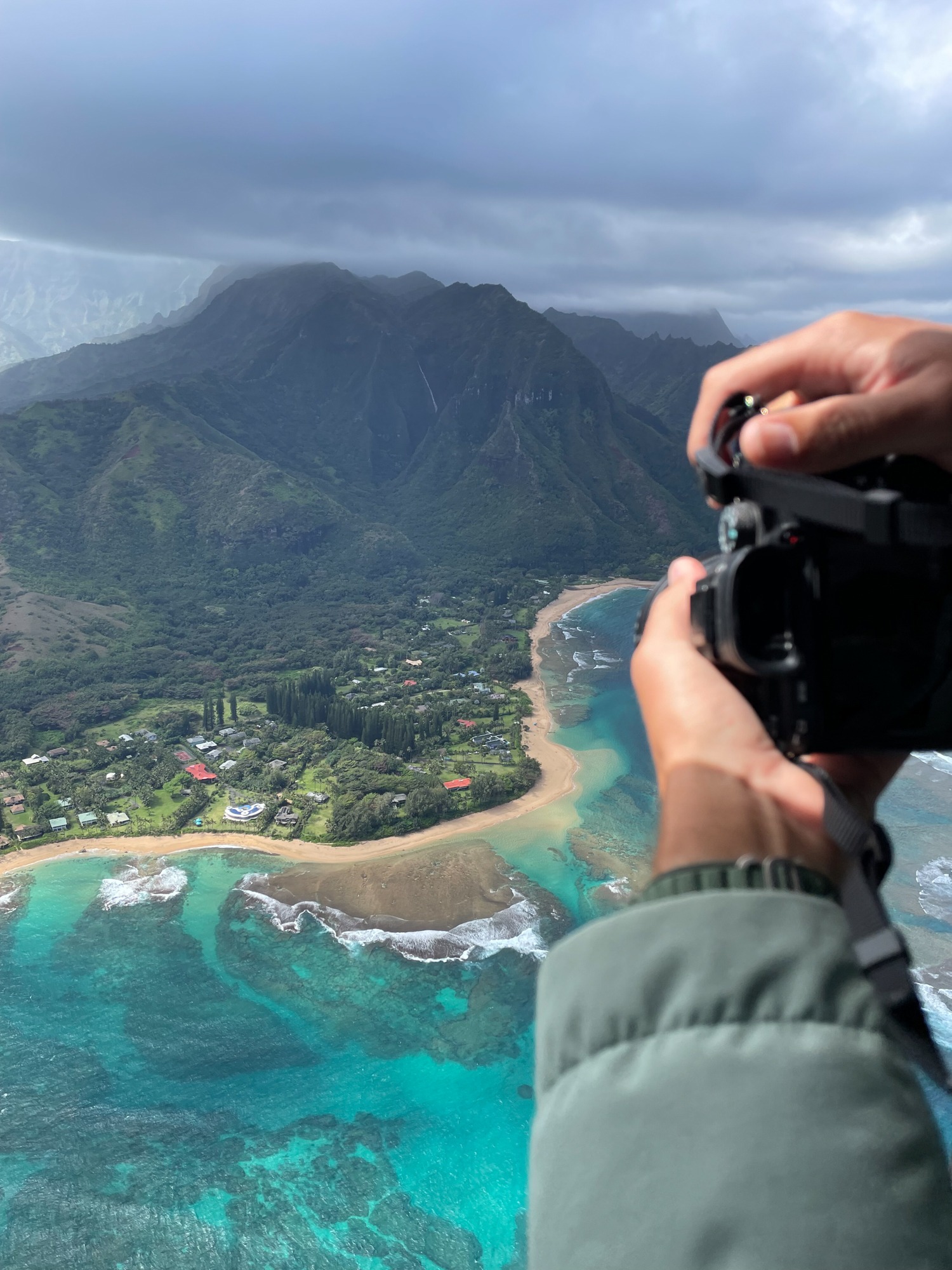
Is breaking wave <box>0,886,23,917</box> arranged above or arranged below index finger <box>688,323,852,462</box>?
below

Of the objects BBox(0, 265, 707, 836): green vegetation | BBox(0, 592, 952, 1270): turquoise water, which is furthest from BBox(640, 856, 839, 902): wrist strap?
BBox(0, 265, 707, 836): green vegetation

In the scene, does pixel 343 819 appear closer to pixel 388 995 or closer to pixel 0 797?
pixel 388 995

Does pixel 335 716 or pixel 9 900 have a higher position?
pixel 335 716

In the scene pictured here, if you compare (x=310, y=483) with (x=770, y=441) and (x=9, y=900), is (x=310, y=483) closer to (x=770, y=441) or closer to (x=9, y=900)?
(x=9, y=900)

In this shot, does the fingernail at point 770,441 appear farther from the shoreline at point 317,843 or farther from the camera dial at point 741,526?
the shoreline at point 317,843

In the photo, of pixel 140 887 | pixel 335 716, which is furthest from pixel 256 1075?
pixel 335 716

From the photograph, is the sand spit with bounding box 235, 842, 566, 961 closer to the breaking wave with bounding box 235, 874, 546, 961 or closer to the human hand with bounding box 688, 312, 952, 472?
the breaking wave with bounding box 235, 874, 546, 961

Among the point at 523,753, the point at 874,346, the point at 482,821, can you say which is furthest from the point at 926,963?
the point at 874,346
